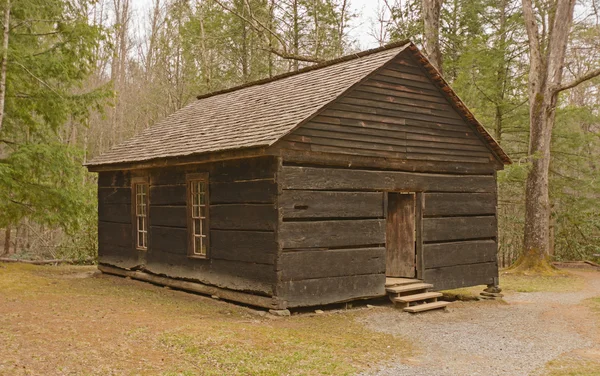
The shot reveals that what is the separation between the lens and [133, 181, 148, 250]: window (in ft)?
50.9

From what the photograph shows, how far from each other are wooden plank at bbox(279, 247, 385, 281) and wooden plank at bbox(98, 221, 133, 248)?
6.76 meters

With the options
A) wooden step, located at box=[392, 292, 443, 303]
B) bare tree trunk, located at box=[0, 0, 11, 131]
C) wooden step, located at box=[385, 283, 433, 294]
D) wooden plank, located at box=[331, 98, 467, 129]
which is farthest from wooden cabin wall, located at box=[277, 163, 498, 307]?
bare tree trunk, located at box=[0, 0, 11, 131]

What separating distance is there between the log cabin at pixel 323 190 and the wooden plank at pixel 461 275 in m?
0.04

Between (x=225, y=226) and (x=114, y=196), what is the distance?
235 inches

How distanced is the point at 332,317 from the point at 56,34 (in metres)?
11.7

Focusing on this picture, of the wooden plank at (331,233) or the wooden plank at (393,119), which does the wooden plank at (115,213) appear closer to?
the wooden plank at (331,233)

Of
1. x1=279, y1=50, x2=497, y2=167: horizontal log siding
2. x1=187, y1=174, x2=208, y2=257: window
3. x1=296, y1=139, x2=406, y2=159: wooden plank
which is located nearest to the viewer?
x1=296, y1=139, x2=406, y2=159: wooden plank

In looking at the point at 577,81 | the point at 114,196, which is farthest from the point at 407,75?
the point at 114,196

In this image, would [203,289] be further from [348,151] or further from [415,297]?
[415,297]

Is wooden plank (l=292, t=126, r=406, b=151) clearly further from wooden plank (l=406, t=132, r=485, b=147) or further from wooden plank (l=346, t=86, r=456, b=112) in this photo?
wooden plank (l=346, t=86, r=456, b=112)

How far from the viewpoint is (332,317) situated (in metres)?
11.0

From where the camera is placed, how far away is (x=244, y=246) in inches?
458

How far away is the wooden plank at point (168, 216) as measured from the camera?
13.6 metres

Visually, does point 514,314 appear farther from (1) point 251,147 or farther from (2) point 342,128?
(1) point 251,147
